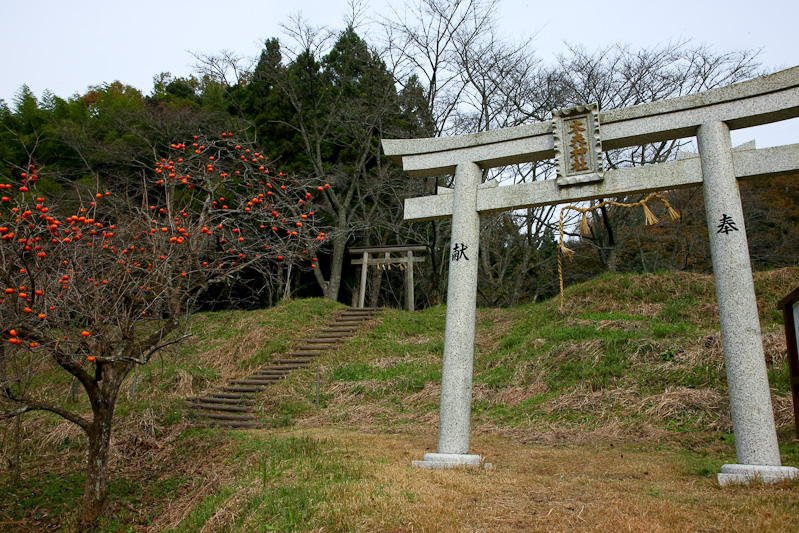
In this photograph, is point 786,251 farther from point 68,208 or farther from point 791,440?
point 68,208

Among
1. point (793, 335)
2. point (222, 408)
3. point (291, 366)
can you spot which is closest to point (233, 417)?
point (222, 408)

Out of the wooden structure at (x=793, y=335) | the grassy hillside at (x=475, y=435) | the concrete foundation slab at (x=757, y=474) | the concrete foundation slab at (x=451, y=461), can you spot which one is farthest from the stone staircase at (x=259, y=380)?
the wooden structure at (x=793, y=335)

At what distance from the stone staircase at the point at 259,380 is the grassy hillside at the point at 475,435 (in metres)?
0.42

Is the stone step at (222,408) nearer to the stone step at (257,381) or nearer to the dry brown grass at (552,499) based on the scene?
the stone step at (257,381)

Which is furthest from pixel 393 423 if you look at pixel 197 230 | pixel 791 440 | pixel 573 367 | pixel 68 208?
pixel 68 208

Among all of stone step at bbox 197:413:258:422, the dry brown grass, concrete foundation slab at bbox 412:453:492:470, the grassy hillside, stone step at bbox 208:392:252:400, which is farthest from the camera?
stone step at bbox 208:392:252:400

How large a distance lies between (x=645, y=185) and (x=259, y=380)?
33.1ft

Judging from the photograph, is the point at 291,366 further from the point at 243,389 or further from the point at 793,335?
the point at 793,335

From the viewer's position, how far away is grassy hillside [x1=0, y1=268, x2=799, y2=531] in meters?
4.92

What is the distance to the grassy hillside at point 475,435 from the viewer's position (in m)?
4.92

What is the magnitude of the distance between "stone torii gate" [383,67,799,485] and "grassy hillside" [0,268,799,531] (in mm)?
692

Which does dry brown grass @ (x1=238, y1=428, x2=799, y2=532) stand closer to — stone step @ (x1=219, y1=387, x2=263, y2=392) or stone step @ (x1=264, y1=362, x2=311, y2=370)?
stone step @ (x1=219, y1=387, x2=263, y2=392)

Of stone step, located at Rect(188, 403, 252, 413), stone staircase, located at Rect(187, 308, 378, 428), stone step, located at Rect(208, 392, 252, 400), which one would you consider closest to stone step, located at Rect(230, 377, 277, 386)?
stone staircase, located at Rect(187, 308, 378, 428)

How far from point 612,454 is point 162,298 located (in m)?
5.86
